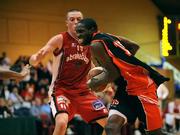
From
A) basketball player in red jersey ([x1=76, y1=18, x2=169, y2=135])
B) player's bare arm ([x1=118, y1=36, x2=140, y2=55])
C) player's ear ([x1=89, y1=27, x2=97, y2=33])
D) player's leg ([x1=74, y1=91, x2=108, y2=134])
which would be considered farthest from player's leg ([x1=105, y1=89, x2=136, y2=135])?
player's leg ([x1=74, y1=91, x2=108, y2=134])

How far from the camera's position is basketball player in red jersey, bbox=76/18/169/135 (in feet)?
16.2

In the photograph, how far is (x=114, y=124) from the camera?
4.89m

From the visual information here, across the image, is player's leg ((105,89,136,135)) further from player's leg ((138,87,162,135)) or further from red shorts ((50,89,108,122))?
red shorts ((50,89,108,122))

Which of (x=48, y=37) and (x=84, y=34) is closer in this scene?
(x=84, y=34)

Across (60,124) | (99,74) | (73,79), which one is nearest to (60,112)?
(60,124)

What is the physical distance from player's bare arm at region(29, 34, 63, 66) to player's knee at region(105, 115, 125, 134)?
1.54m

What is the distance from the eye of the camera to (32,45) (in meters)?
16.6

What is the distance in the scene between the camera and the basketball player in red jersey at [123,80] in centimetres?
493

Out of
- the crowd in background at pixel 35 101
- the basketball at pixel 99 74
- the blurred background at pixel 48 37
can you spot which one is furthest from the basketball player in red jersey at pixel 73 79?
the crowd in background at pixel 35 101

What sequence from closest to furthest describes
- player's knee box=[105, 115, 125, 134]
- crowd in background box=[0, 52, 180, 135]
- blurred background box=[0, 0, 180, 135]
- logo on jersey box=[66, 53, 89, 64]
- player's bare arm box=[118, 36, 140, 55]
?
player's knee box=[105, 115, 125, 134], player's bare arm box=[118, 36, 140, 55], logo on jersey box=[66, 53, 89, 64], blurred background box=[0, 0, 180, 135], crowd in background box=[0, 52, 180, 135]

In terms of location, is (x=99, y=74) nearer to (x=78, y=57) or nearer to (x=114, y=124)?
(x=114, y=124)

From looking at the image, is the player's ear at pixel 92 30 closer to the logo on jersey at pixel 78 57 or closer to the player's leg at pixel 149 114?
the player's leg at pixel 149 114

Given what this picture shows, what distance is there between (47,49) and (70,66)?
402mm

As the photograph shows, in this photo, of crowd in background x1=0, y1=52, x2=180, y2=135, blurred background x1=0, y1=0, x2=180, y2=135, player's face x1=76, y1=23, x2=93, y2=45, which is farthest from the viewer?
crowd in background x1=0, y1=52, x2=180, y2=135
